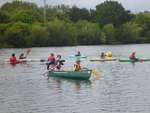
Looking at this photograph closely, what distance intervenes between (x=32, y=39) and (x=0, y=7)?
23.1m

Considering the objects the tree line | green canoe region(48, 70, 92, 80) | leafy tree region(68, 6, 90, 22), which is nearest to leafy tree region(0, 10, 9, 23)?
the tree line

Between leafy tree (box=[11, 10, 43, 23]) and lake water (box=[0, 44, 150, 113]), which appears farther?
leafy tree (box=[11, 10, 43, 23])

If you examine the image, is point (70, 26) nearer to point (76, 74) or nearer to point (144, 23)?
point (144, 23)

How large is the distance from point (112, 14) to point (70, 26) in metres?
31.3

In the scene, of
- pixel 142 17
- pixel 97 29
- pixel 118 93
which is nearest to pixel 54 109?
pixel 118 93

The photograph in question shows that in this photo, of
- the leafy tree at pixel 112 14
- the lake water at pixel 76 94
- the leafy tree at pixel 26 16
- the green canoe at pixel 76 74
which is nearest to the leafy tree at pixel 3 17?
the leafy tree at pixel 26 16

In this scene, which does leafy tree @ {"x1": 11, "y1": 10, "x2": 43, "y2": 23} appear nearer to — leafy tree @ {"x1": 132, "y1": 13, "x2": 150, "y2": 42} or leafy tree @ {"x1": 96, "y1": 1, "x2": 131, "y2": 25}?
leafy tree @ {"x1": 96, "y1": 1, "x2": 131, "y2": 25}

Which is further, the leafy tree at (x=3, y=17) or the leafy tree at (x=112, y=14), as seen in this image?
the leafy tree at (x=112, y=14)

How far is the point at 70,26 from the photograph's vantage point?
449ft

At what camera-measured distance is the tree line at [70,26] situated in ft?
415

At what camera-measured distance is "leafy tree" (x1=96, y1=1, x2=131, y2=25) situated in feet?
533

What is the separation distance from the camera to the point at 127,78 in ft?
148

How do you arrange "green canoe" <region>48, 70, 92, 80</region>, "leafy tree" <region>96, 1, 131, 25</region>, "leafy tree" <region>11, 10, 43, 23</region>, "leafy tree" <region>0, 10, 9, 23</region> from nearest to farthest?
"green canoe" <region>48, 70, 92, 80</region> → "leafy tree" <region>0, 10, 9, 23</region> → "leafy tree" <region>11, 10, 43, 23</region> → "leafy tree" <region>96, 1, 131, 25</region>

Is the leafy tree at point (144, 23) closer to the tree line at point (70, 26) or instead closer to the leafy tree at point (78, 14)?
the tree line at point (70, 26)
